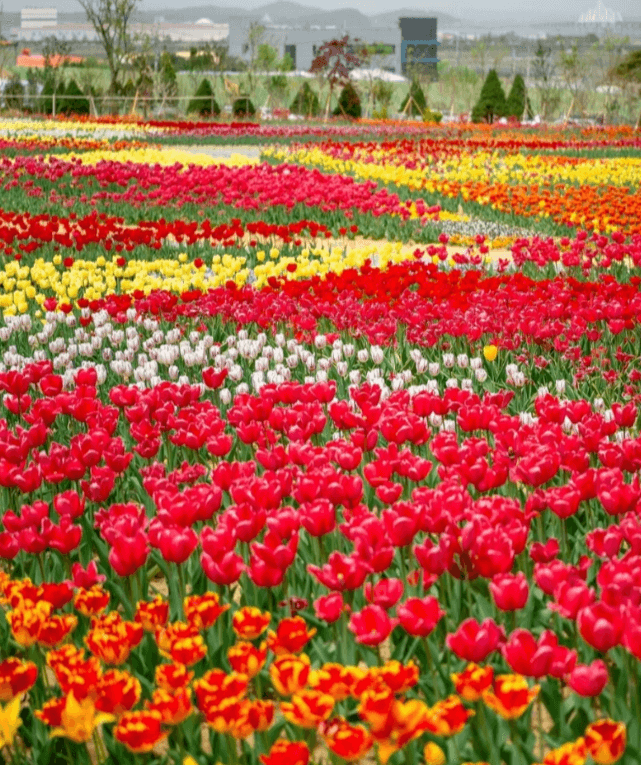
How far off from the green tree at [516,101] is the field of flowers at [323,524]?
40.9 metres

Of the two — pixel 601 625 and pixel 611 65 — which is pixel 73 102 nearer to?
pixel 611 65

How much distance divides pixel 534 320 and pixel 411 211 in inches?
302

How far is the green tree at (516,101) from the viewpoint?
155 feet

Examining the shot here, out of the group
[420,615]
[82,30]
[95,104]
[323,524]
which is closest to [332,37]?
[82,30]

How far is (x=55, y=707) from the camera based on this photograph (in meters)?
1.87

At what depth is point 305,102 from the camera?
51.5m

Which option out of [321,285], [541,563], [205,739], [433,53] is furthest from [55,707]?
[433,53]

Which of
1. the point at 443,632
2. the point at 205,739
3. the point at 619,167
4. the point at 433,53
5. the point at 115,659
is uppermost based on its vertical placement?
the point at 433,53

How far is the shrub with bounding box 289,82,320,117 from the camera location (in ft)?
166

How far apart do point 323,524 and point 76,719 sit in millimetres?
1001

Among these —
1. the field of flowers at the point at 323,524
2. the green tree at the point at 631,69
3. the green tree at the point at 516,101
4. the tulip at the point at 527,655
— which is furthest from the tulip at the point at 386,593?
the green tree at the point at 516,101

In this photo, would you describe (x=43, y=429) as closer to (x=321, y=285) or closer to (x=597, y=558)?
(x=597, y=558)

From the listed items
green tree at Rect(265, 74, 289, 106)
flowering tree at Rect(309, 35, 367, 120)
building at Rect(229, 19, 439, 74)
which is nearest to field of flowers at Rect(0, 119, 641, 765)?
flowering tree at Rect(309, 35, 367, 120)

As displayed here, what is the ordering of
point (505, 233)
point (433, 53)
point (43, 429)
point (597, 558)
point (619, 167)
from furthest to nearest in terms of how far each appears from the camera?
point (433, 53) → point (619, 167) → point (505, 233) → point (43, 429) → point (597, 558)
